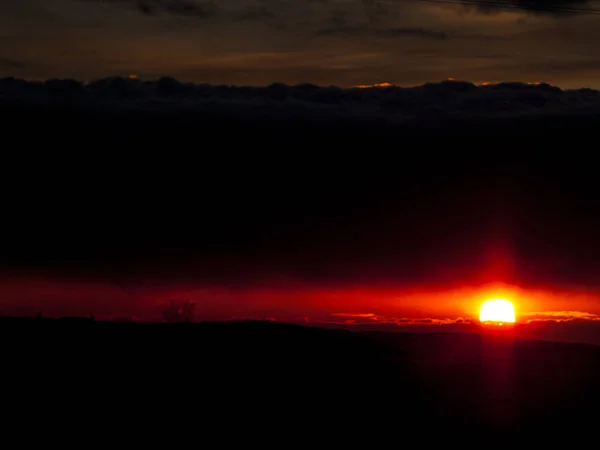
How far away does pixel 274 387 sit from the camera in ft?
82.2

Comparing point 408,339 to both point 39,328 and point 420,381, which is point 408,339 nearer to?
point 420,381

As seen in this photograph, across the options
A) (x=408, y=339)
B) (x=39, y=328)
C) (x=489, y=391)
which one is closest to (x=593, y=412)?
(x=489, y=391)

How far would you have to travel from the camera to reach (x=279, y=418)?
22.5 meters

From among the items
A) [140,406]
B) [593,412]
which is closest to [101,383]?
[140,406]

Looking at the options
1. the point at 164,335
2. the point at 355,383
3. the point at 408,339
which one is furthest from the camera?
the point at 408,339

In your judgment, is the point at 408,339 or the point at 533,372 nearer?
the point at 533,372

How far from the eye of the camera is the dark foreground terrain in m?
21.7

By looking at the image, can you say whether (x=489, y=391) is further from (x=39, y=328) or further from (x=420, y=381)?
(x=39, y=328)

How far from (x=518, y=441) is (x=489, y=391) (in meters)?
4.03

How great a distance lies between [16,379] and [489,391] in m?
13.4

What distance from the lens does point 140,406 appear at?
22.8 metres

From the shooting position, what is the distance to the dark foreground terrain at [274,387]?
2172cm

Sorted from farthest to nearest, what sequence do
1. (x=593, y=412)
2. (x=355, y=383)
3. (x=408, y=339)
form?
(x=408, y=339) → (x=355, y=383) → (x=593, y=412)

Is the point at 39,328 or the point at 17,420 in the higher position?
the point at 39,328
